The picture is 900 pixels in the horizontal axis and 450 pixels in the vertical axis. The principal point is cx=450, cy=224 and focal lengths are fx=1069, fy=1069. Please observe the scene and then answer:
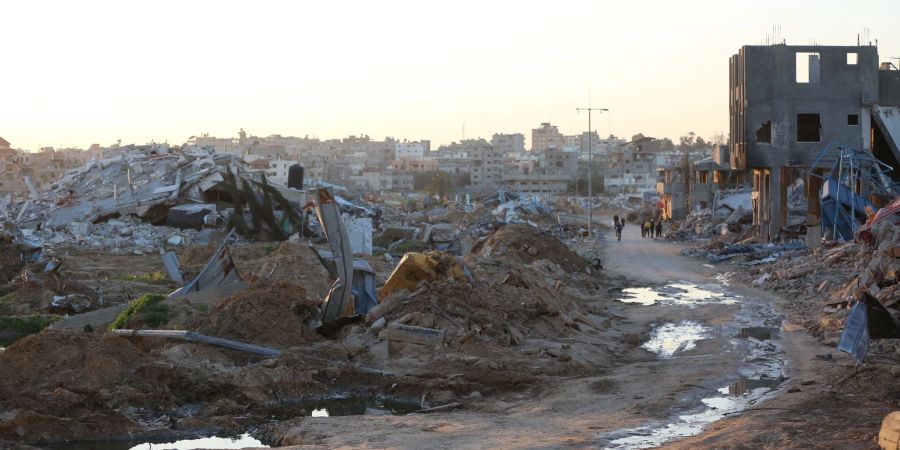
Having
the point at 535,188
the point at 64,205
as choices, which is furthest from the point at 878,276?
the point at 535,188

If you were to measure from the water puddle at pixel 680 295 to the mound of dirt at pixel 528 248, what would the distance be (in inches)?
142

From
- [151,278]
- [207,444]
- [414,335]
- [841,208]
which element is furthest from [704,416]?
[841,208]

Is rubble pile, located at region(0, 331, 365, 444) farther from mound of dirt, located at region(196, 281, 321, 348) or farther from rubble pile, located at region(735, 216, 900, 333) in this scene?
rubble pile, located at region(735, 216, 900, 333)

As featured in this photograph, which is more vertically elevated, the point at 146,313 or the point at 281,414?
the point at 146,313

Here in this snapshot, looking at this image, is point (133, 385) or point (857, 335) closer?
point (857, 335)

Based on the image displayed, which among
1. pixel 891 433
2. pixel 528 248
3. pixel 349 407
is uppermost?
pixel 891 433

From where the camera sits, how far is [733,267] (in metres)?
33.9

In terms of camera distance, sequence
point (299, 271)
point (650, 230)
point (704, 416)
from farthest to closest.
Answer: point (650, 230) < point (299, 271) < point (704, 416)

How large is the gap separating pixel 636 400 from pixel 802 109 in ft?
102

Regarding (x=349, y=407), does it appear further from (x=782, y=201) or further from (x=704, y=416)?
(x=782, y=201)

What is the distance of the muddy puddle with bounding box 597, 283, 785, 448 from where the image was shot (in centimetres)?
1141

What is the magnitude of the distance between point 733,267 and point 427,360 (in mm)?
20401

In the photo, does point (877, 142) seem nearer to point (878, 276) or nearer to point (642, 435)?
point (878, 276)

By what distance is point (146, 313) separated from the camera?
18859 millimetres
